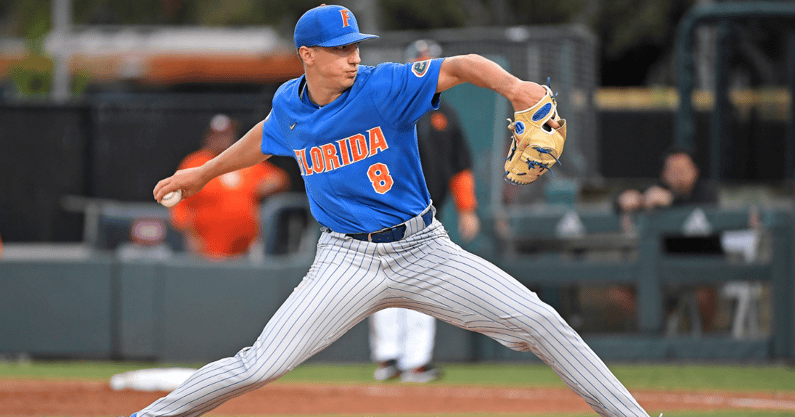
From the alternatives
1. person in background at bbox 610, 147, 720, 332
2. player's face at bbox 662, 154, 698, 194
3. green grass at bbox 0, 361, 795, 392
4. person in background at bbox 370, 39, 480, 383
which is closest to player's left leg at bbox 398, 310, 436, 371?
person in background at bbox 370, 39, 480, 383

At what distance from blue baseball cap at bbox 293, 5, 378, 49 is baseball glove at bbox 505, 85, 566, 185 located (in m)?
0.72

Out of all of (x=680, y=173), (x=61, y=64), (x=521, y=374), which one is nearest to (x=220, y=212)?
(x=521, y=374)

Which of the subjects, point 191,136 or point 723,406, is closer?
point 723,406

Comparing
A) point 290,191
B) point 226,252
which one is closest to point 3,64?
point 290,191

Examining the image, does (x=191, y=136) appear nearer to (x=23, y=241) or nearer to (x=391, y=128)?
(x=23, y=241)

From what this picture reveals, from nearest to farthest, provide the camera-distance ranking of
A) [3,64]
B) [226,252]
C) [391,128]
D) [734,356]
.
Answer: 1. [391,128]
2. [734,356]
3. [226,252]
4. [3,64]

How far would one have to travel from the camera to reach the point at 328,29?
3.84 metres

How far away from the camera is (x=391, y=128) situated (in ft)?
12.7

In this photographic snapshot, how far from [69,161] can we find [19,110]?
1139mm

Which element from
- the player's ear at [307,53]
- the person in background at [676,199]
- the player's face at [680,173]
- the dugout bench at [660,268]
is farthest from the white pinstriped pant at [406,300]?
the player's face at [680,173]

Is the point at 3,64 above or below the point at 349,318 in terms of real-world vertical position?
above

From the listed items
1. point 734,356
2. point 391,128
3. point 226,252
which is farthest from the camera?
point 226,252

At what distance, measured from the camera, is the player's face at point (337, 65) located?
3881mm

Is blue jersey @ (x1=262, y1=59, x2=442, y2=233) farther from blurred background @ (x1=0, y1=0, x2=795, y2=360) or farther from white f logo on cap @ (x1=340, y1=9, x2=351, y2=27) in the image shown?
blurred background @ (x1=0, y1=0, x2=795, y2=360)
